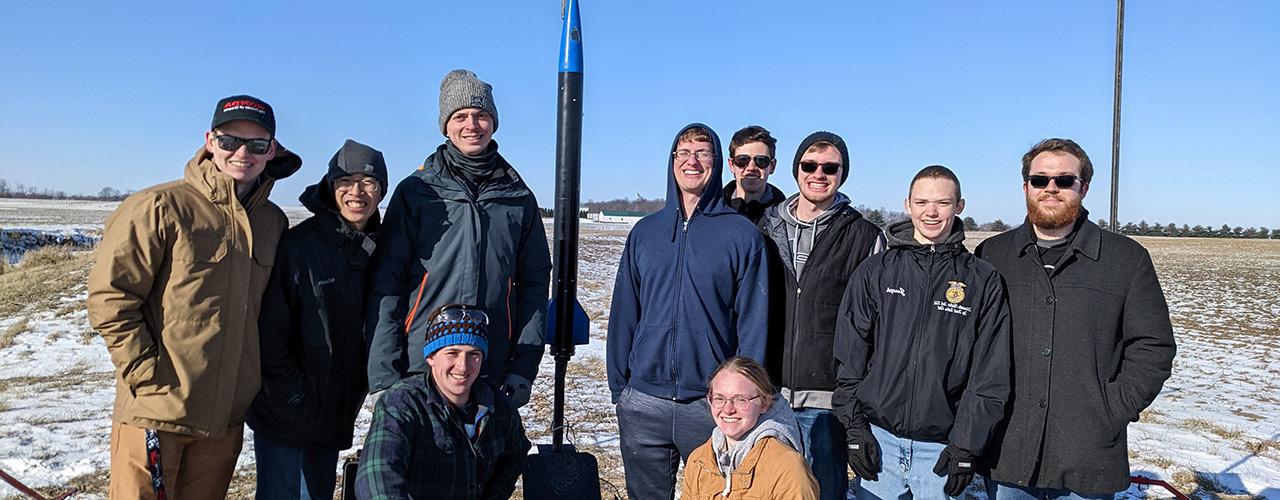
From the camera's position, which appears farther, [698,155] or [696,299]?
[698,155]

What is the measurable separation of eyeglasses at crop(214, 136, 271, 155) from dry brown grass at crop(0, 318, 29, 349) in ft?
30.7

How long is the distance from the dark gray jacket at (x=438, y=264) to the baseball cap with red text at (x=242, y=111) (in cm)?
61

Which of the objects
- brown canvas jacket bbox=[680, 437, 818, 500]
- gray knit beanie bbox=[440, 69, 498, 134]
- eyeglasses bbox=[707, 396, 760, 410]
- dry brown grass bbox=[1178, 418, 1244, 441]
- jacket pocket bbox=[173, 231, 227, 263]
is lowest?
dry brown grass bbox=[1178, 418, 1244, 441]

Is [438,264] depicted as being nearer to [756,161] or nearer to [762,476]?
[762,476]

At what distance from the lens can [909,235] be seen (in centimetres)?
327

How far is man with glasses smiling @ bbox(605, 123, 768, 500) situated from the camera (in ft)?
11.2

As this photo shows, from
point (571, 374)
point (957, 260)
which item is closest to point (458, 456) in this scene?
point (957, 260)

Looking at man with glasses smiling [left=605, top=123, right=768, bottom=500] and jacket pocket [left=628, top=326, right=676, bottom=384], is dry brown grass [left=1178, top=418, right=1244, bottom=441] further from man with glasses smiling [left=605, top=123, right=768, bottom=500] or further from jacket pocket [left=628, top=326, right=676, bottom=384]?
jacket pocket [left=628, top=326, right=676, bottom=384]

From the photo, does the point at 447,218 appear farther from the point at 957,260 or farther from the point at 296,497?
the point at 957,260

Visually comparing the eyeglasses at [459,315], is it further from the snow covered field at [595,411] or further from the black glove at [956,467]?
the snow covered field at [595,411]

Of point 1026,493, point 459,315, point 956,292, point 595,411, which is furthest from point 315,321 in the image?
point 595,411

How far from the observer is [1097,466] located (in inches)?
120

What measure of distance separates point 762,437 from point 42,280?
18.0 m

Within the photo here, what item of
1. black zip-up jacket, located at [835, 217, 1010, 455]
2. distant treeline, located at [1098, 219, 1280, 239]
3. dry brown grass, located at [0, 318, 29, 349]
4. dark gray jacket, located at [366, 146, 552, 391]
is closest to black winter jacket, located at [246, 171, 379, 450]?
dark gray jacket, located at [366, 146, 552, 391]
